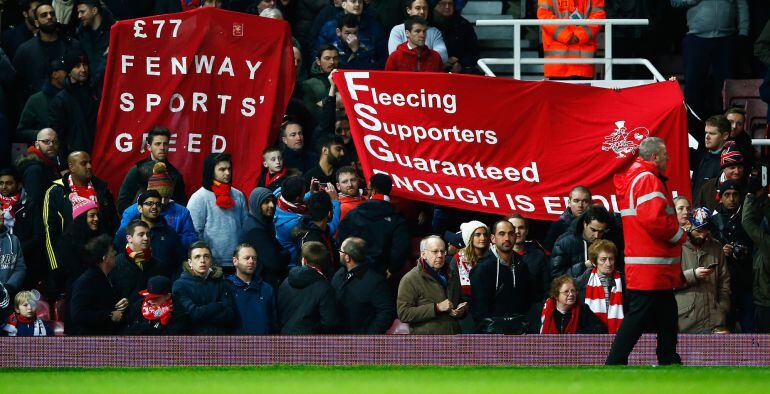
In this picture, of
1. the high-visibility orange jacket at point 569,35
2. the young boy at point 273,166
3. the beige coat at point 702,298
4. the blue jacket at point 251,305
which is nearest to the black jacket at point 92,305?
the blue jacket at point 251,305

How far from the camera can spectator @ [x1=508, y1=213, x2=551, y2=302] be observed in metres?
15.6

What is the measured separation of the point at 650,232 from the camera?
13188mm

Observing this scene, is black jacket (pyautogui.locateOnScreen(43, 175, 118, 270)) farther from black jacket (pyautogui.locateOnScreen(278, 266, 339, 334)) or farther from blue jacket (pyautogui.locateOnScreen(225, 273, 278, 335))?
black jacket (pyautogui.locateOnScreen(278, 266, 339, 334))

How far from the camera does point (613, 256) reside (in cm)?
1516

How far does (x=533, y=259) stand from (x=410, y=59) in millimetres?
3603

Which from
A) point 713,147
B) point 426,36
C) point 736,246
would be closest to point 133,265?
point 426,36

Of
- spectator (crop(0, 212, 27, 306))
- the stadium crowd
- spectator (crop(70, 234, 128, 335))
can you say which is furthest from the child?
spectator (crop(0, 212, 27, 306))

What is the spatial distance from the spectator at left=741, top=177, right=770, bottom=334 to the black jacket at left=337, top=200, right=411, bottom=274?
9.92ft

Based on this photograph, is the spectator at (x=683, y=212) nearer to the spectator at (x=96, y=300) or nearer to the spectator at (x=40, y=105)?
the spectator at (x=96, y=300)

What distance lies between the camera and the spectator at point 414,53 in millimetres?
18520

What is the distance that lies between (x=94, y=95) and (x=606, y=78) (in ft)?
17.7

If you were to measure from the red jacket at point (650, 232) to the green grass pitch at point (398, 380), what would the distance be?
685mm

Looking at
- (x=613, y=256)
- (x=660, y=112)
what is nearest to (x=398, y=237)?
(x=613, y=256)

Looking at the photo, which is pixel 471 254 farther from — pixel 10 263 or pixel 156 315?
pixel 10 263
